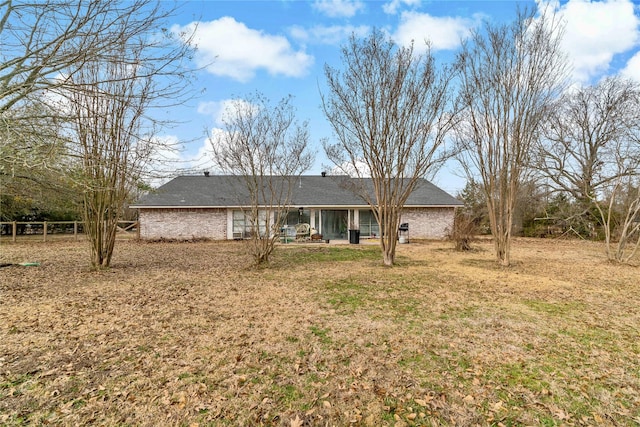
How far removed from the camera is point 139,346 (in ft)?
12.6

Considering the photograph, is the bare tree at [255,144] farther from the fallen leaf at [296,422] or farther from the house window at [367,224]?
the house window at [367,224]

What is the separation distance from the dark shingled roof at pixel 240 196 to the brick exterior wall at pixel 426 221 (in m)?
0.62

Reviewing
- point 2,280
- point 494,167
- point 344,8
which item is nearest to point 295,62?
point 344,8

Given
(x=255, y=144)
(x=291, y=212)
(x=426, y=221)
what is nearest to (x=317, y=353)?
(x=255, y=144)

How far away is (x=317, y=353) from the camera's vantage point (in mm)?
3670

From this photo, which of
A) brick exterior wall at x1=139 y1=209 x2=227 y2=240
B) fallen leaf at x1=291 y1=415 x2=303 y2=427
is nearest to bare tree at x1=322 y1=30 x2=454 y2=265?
fallen leaf at x1=291 y1=415 x2=303 y2=427

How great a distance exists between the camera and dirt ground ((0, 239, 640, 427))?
265 centimetres

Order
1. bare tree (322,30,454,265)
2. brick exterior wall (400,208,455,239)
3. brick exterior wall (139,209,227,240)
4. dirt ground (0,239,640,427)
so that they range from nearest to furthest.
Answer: dirt ground (0,239,640,427) < bare tree (322,30,454,265) < brick exterior wall (139,209,227,240) < brick exterior wall (400,208,455,239)

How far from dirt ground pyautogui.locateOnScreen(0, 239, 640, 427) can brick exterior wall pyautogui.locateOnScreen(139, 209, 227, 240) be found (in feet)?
38.2

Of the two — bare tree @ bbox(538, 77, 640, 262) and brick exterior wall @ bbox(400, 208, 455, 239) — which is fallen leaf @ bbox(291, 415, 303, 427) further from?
bare tree @ bbox(538, 77, 640, 262)

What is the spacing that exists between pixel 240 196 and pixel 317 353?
14.8m

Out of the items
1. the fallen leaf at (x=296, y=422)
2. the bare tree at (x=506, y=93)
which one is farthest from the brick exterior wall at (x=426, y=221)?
the fallen leaf at (x=296, y=422)

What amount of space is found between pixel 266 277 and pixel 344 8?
704cm

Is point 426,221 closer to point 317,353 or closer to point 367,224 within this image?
point 367,224
